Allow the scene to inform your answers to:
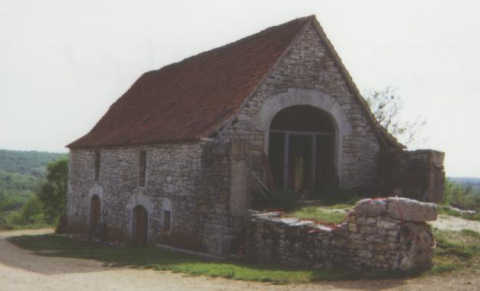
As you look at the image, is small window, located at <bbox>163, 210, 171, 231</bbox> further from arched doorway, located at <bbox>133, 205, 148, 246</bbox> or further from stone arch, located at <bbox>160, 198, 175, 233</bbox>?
arched doorway, located at <bbox>133, 205, 148, 246</bbox>

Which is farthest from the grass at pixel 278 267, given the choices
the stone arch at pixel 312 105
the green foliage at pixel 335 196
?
the stone arch at pixel 312 105

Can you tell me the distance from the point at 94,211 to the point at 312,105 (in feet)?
34.4

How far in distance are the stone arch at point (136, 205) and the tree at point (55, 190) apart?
26035 millimetres

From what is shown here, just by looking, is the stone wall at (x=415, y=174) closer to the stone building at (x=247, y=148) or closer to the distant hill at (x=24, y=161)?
the stone building at (x=247, y=148)

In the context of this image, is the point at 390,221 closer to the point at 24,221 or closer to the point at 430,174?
the point at 430,174

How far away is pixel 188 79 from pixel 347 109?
674cm

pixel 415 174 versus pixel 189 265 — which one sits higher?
pixel 415 174

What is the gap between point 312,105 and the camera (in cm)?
1638

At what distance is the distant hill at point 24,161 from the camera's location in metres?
159

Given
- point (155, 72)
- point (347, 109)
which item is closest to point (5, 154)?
point (155, 72)

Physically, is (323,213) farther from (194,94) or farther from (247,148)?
(194,94)

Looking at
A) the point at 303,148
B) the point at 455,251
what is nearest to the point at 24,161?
the point at 303,148

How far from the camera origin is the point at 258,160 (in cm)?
1545

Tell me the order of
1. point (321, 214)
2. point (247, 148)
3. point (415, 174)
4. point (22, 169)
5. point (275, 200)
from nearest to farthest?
point (321, 214) < point (247, 148) < point (275, 200) < point (415, 174) < point (22, 169)
